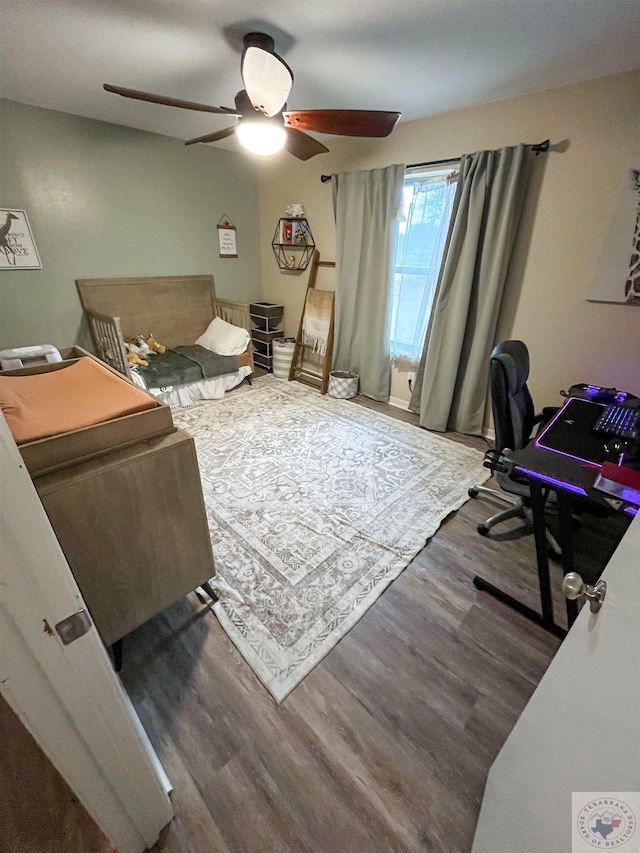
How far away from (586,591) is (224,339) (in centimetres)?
370

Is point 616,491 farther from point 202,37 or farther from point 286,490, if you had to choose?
point 202,37

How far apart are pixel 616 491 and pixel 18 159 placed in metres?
4.21

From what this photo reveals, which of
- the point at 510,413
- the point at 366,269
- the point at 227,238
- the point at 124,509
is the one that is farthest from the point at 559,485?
the point at 227,238

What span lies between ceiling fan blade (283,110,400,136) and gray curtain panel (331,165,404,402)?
3.60 feet

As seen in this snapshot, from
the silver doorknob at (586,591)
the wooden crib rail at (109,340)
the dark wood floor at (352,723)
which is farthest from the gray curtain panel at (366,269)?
the silver doorknob at (586,591)

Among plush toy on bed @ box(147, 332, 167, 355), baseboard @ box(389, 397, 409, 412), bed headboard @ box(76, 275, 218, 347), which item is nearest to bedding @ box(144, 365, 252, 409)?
plush toy on bed @ box(147, 332, 167, 355)

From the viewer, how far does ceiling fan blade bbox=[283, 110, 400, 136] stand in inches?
67.0

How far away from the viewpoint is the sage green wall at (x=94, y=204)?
2701 mm

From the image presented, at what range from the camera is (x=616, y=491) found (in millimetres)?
1034

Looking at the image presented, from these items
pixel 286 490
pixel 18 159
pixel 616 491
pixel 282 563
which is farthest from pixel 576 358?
pixel 18 159

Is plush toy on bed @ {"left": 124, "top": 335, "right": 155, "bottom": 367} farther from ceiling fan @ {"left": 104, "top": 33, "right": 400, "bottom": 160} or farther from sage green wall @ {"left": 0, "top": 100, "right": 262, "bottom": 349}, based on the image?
ceiling fan @ {"left": 104, "top": 33, "right": 400, "bottom": 160}

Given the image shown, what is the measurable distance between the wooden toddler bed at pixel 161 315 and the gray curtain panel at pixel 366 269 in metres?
1.09

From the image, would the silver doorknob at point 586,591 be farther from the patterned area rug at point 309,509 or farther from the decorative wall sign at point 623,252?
the decorative wall sign at point 623,252

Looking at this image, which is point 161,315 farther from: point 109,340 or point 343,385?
point 343,385
